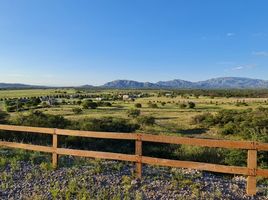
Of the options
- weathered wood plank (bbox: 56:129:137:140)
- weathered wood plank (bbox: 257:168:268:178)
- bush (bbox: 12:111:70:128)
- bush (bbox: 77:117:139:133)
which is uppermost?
weathered wood plank (bbox: 56:129:137:140)

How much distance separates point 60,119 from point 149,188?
79.1 ft

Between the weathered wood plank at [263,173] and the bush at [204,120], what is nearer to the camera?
the weathered wood plank at [263,173]

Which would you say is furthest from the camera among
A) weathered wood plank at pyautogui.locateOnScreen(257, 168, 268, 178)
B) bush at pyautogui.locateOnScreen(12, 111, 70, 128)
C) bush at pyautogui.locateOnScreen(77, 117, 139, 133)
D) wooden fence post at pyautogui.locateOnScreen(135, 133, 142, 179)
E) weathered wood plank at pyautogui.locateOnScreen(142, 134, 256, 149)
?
bush at pyautogui.locateOnScreen(77, 117, 139, 133)

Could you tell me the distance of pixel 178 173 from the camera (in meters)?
9.48

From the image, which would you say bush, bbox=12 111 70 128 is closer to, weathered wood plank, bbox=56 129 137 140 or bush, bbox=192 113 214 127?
bush, bbox=192 113 214 127

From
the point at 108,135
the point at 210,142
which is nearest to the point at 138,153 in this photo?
the point at 108,135

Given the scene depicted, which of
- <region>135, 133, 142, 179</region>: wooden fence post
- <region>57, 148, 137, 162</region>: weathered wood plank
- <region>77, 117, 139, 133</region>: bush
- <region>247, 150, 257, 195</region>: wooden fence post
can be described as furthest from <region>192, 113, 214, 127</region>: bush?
<region>247, 150, 257, 195</region>: wooden fence post

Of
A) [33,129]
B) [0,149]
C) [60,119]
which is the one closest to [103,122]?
[60,119]

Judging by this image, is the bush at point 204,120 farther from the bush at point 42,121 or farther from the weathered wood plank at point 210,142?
the weathered wood plank at point 210,142

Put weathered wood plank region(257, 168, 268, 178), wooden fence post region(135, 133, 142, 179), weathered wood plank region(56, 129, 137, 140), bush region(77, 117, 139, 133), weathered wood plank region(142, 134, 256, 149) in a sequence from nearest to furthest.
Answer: weathered wood plank region(257, 168, 268, 178) < weathered wood plank region(142, 134, 256, 149) < wooden fence post region(135, 133, 142, 179) < weathered wood plank region(56, 129, 137, 140) < bush region(77, 117, 139, 133)

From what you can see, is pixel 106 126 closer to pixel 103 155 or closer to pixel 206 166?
pixel 103 155

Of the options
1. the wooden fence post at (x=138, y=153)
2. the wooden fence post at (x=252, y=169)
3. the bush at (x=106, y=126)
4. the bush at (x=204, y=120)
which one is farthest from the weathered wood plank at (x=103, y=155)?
the bush at (x=204, y=120)

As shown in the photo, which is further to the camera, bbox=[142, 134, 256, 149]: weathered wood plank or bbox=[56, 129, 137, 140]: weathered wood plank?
bbox=[56, 129, 137, 140]: weathered wood plank

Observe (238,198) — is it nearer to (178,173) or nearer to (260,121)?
(178,173)
